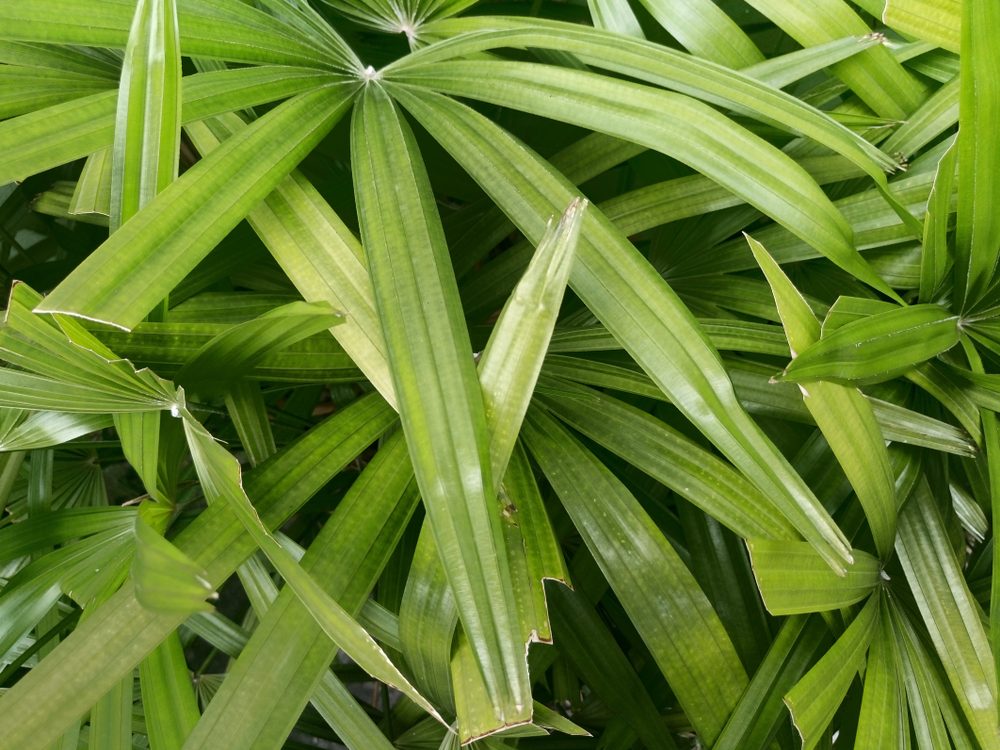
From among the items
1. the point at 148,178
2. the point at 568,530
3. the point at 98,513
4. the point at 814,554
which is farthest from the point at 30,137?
the point at 568,530

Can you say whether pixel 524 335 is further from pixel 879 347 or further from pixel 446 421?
pixel 879 347

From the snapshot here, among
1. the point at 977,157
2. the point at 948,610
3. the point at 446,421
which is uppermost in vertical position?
the point at 977,157

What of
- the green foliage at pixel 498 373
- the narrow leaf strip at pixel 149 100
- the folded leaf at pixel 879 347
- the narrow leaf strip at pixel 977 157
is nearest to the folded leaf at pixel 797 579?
the green foliage at pixel 498 373

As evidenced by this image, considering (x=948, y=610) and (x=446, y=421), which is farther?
(x=948, y=610)

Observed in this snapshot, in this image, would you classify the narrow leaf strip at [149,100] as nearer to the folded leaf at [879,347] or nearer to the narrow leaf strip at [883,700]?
the folded leaf at [879,347]

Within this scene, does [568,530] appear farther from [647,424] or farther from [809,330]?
[809,330]

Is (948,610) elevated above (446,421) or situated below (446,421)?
above

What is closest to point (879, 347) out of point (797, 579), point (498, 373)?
point (797, 579)

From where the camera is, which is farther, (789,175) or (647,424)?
(647,424)
